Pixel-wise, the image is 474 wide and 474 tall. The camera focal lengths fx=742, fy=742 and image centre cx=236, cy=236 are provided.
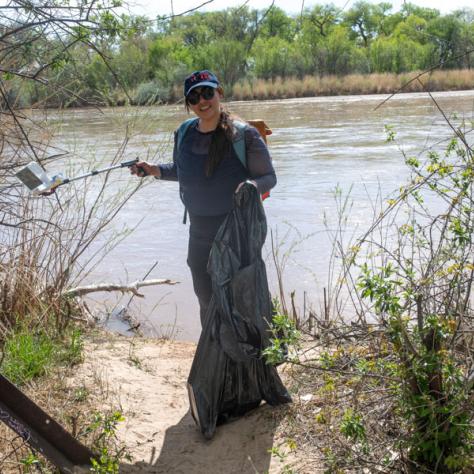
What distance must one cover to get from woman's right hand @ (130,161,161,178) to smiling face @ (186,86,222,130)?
0.47 meters

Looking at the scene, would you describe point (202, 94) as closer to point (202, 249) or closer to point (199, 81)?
point (199, 81)

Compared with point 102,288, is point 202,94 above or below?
above

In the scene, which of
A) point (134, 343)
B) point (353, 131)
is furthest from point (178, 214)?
point (353, 131)

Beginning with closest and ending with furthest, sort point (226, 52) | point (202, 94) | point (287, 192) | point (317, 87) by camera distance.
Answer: point (202, 94) → point (287, 192) → point (226, 52) → point (317, 87)

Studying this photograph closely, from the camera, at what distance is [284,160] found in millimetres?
14297

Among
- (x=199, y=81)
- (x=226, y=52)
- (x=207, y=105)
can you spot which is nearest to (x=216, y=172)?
(x=207, y=105)

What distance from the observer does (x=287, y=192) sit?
11461mm

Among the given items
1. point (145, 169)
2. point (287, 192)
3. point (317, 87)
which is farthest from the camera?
point (317, 87)

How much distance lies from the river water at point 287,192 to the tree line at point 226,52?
12.7 inches

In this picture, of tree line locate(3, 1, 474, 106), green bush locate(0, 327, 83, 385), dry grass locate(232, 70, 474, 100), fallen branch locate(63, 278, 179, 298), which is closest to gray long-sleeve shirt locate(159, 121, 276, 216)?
tree line locate(3, 1, 474, 106)

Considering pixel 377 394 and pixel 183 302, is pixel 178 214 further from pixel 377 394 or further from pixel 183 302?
pixel 377 394

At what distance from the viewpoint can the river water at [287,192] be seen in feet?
22.0

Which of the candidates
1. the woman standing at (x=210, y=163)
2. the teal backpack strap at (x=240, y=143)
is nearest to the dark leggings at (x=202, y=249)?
the woman standing at (x=210, y=163)

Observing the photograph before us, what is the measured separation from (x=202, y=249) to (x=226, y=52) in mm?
9431
